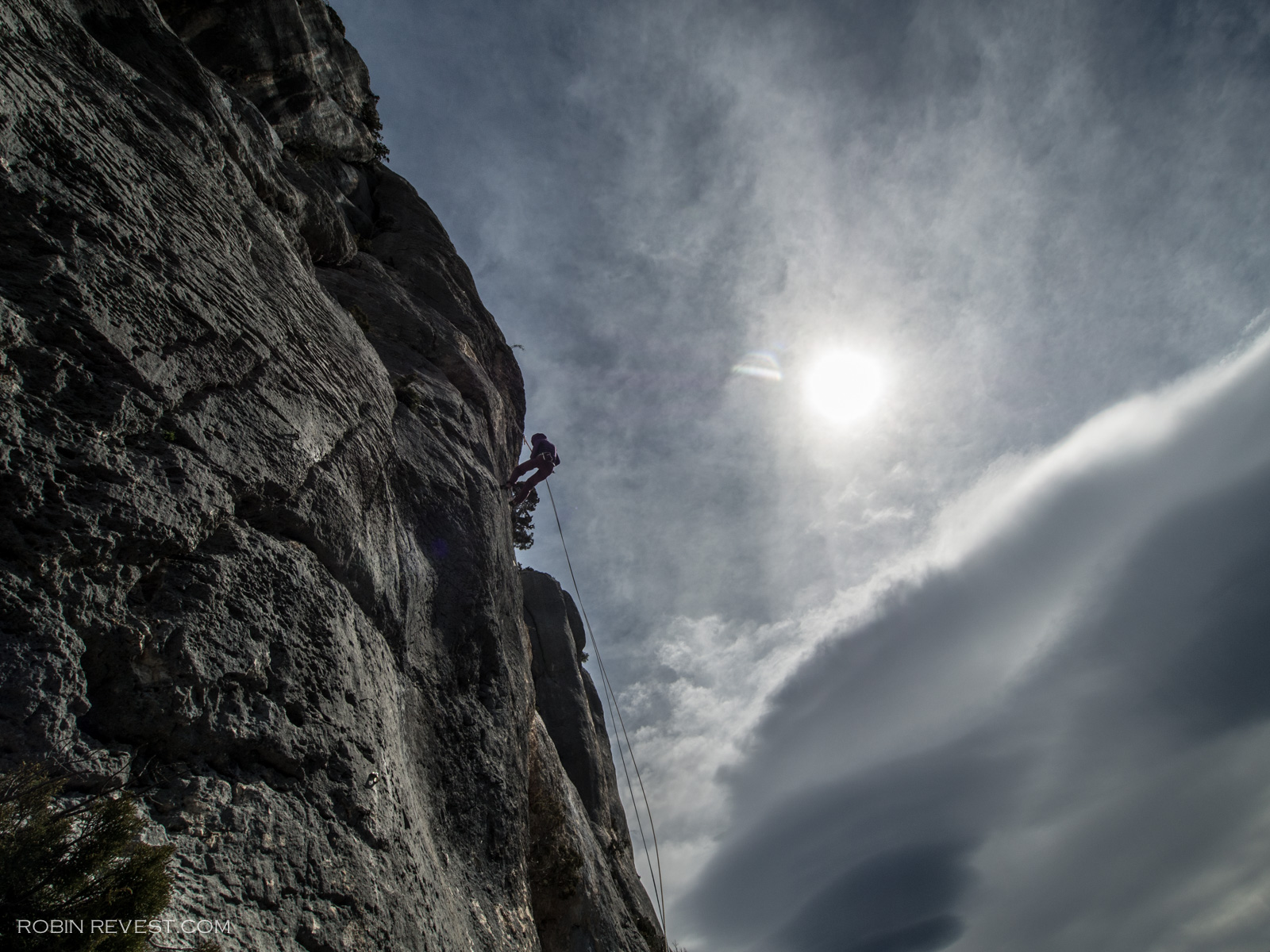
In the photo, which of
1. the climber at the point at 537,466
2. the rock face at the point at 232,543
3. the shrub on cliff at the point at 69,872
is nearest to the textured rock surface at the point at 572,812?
the rock face at the point at 232,543

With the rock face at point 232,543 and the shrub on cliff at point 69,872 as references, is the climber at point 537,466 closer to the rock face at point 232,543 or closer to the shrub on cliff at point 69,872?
the rock face at point 232,543

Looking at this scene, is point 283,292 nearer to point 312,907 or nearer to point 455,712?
point 455,712

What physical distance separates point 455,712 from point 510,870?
2040 mm

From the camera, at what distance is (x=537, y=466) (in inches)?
637

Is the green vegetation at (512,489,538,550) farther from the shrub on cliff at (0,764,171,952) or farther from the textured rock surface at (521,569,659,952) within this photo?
the shrub on cliff at (0,764,171,952)

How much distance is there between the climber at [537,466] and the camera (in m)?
15.8

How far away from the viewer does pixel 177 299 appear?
605 cm

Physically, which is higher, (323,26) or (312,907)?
(323,26)

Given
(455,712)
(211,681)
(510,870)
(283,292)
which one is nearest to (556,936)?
(510,870)

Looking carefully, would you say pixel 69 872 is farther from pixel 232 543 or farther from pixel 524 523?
pixel 524 523

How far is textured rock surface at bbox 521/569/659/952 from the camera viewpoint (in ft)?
35.9

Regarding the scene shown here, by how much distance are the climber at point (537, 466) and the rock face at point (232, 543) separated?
183 inches

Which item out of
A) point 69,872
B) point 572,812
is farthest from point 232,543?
point 572,812

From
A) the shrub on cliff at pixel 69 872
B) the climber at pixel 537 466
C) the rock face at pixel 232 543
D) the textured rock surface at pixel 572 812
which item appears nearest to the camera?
the shrub on cliff at pixel 69 872
